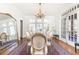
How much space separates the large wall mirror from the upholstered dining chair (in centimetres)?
52

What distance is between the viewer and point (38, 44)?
3162mm

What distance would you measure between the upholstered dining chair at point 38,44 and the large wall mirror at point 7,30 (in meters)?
0.52

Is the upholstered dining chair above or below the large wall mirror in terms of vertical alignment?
below

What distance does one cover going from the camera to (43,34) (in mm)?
3135

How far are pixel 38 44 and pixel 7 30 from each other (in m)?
0.89

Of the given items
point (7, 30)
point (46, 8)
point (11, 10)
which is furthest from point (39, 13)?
point (7, 30)

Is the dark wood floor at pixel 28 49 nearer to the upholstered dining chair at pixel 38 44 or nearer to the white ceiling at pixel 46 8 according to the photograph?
the upholstered dining chair at pixel 38 44

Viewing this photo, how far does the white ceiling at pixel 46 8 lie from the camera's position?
3129 mm

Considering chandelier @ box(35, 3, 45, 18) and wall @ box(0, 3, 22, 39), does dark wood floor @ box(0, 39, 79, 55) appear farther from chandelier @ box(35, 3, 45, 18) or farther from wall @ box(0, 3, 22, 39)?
chandelier @ box(35, 3, 45, 18)

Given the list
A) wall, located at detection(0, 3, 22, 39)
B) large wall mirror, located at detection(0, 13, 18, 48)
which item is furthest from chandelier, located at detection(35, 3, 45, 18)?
large wall mirror, located at detection(0, 13, 18, 48)

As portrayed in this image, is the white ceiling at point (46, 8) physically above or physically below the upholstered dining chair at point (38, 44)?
above

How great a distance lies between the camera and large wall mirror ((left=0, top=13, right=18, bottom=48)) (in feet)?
10.3

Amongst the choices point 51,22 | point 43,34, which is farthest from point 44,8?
point 43,34

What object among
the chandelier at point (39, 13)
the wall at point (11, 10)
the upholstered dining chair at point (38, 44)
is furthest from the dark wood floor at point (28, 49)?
the chandelier at point (39, 13)
